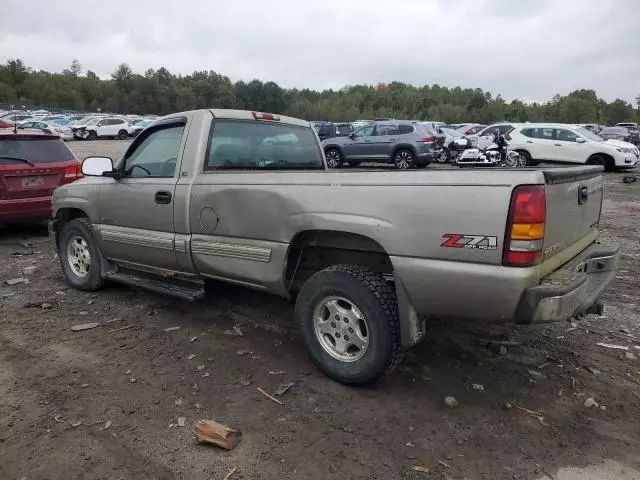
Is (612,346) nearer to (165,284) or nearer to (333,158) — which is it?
(165,284)

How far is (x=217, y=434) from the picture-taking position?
9.32 ft

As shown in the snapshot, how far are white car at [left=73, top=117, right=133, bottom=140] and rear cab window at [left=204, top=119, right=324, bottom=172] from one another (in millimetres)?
36574

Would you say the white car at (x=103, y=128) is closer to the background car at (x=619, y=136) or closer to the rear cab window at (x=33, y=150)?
the background car at (x=619, y=136)

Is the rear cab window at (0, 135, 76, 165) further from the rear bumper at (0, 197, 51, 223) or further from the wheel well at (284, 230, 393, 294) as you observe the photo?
the wheel well at (284, 230, 393, 294)

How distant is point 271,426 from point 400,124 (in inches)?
686

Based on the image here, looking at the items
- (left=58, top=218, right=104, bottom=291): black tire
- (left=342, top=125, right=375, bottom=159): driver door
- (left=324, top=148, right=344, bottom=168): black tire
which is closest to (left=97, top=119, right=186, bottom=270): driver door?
(left=58, top=218, right=104, bottom=291): black tire

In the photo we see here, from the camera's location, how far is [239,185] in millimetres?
3725

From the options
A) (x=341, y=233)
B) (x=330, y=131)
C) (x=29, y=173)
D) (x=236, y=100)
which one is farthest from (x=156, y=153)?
(x=236, y=100)

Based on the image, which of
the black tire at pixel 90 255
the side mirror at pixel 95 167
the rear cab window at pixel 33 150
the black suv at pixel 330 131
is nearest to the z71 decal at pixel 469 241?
the side mirror at pixel 95 167

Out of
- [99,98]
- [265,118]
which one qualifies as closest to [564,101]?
[99,98]

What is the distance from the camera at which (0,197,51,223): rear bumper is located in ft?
23.8

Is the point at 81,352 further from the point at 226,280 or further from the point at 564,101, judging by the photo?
the point at 564,101

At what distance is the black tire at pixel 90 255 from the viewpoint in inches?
202

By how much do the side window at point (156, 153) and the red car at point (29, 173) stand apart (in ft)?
11.4
